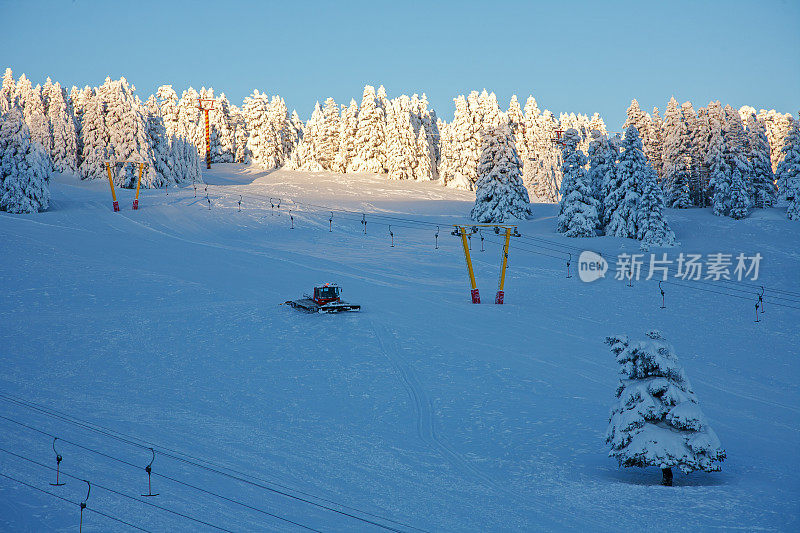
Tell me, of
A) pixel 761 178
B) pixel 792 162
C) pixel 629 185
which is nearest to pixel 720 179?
pixel 792 162

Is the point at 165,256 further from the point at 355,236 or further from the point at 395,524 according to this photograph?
the point at 395,524

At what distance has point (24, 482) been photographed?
47.1 ft

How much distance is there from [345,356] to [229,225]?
3647cm

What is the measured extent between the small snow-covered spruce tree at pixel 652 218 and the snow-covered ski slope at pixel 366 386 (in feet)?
7.77

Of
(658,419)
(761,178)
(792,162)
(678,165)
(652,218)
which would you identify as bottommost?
(658,419)

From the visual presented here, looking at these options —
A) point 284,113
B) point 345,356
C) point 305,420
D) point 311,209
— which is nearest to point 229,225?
point 311,209

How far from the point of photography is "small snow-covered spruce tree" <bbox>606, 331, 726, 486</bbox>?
611 inches

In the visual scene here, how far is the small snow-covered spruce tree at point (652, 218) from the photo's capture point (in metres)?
52.4

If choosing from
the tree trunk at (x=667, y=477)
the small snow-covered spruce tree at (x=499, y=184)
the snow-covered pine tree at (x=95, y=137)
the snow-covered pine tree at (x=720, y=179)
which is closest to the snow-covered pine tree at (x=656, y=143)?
the snow-covered pine tree at (x=720, y=179)

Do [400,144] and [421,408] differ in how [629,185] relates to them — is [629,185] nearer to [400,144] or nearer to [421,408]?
[421,408]

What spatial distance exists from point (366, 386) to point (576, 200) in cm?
3873

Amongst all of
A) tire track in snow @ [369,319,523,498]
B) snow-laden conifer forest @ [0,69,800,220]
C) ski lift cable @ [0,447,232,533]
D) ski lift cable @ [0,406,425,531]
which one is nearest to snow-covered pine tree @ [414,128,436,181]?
snow-laden conifer forest @ [0,69,800,220]

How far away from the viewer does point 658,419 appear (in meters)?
16.1

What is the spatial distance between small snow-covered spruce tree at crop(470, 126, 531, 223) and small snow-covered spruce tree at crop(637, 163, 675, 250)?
552 inches
